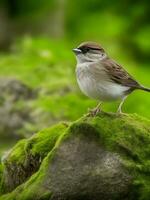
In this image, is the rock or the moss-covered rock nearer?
the moss-covered rock

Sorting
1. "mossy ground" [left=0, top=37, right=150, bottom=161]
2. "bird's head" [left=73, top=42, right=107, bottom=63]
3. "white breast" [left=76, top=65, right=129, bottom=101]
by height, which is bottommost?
"mossy ground" [left=0, top=37, right=150, bottom=161]

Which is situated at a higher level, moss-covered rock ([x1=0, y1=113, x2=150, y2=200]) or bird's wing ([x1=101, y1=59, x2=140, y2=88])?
bird's wing ([x1=101, y1=59, x2=140, y2=88])

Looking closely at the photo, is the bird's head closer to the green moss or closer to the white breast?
the white breast

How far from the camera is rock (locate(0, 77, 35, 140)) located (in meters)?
16.1

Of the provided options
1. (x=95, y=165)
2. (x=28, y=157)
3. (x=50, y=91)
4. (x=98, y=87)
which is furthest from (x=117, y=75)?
(x=50, y=91)

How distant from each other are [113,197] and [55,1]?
20.5 meters

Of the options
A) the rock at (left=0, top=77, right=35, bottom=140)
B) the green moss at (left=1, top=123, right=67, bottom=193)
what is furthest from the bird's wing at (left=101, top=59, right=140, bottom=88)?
the rock at (left=0, top=77, right=35, bottom=140)

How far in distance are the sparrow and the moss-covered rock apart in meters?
0.24

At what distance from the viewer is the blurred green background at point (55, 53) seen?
16.2 m

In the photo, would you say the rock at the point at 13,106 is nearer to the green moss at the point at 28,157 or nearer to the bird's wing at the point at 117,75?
the green moss at the point at 28,157

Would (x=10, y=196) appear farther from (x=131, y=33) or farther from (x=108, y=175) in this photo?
(x=131, y=33)

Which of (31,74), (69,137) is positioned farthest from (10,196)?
(31,74)

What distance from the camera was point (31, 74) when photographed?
17844 mm

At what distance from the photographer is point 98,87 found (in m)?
10.6
